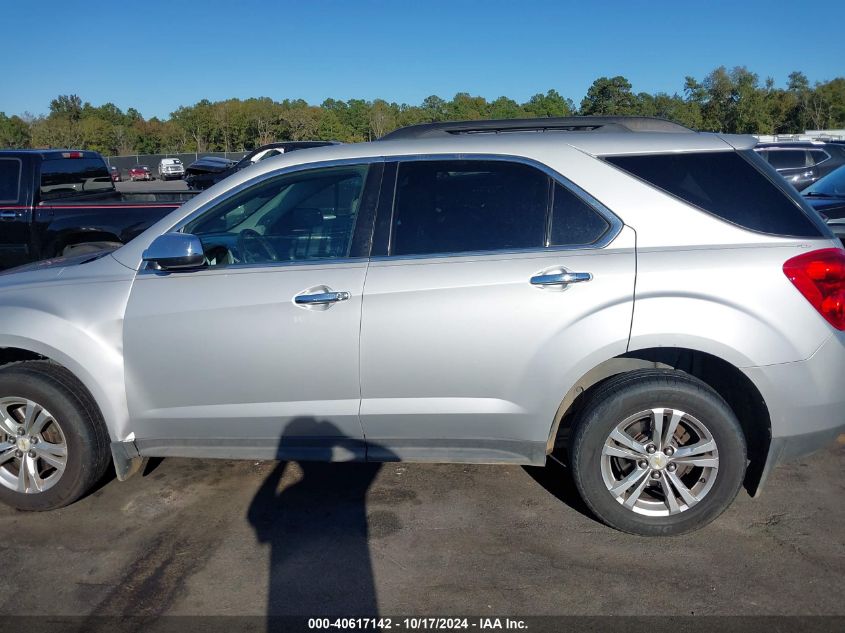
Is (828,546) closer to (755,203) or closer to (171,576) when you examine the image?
(755,203)

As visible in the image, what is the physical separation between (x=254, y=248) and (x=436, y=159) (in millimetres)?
1092

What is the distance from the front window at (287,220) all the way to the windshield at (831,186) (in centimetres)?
662

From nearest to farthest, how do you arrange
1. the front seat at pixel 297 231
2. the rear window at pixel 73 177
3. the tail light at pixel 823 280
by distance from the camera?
the tail light at pixel 823 280 → the front seat at pixel 297 231 → the rear window at pixel 73 177

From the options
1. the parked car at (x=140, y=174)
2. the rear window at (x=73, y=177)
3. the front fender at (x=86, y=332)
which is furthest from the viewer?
the parked car at (x=140, y=174)

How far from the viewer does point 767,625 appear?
291 cm

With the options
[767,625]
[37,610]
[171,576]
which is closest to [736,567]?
[767,625]

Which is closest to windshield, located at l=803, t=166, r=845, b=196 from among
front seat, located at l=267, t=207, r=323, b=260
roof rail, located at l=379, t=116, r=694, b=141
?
roof rail, located at l=379, t=116, r=694, b=141

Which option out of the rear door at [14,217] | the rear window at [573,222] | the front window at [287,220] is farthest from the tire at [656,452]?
the rear door at [14,217]

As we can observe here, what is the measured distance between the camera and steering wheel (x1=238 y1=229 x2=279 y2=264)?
3852 mm

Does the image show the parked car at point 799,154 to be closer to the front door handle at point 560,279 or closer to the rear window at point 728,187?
the rear window at point 728,187

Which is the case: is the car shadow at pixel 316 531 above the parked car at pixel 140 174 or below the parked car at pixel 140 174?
below

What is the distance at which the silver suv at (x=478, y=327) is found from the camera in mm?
3348

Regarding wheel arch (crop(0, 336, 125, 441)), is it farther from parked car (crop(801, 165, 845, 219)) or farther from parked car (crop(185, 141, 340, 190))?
parked car (crop(185, 141, 340, 190))

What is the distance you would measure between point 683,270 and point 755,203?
50 centimetres
